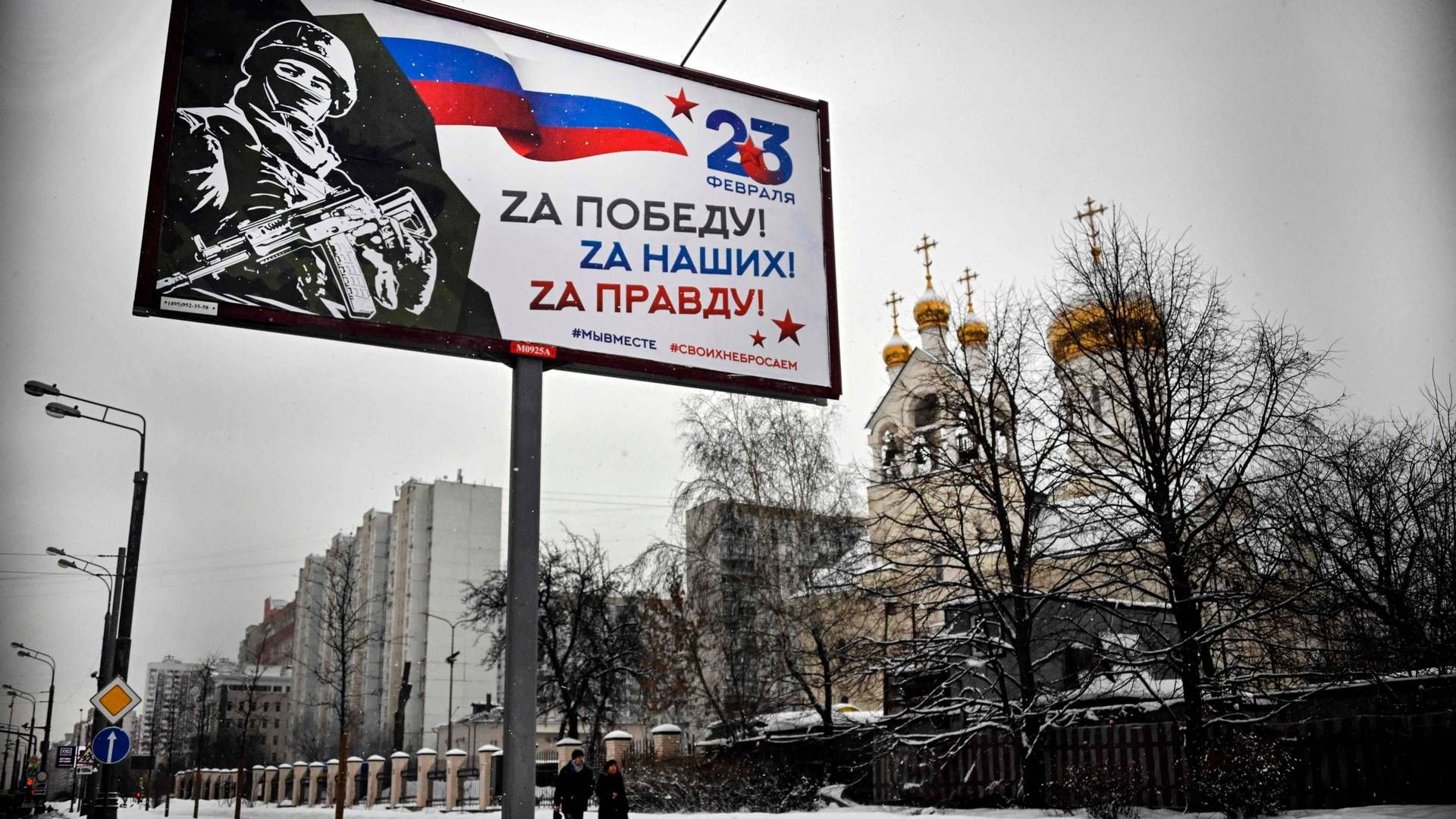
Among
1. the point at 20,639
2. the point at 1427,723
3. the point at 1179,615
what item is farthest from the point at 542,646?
the point at 1427,723

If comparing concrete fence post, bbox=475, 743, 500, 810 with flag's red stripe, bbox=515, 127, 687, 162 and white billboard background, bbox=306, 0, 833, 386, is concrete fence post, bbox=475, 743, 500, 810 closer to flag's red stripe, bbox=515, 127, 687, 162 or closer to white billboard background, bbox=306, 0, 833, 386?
white billboard background, bbox=306, 0, 833, 386

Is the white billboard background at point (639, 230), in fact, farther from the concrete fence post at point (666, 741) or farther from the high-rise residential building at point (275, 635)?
the high-rise residential building at point (275, 635)

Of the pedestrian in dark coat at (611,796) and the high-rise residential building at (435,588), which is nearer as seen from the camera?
the pedestrian in dark coat at (611,796)

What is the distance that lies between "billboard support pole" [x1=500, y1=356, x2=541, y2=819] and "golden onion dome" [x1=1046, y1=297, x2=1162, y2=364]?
9.30m

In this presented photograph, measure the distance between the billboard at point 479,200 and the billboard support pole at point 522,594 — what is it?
1.54 ft

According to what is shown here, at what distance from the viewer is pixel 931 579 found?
691 inches

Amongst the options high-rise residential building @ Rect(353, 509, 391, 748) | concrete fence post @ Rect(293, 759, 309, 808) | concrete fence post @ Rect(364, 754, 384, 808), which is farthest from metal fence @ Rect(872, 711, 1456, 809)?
high-rise residential building @ Rect(353, 509, 391, 748)

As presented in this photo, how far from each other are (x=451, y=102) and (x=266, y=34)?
1427mm

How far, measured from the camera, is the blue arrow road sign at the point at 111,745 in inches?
579

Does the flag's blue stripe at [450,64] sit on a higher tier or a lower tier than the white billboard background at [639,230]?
higher

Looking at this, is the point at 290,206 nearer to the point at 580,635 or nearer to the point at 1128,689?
the point at 1128,689

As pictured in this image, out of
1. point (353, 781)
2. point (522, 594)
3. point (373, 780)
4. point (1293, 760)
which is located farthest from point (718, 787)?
point (353, 781)

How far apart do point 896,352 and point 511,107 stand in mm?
32941

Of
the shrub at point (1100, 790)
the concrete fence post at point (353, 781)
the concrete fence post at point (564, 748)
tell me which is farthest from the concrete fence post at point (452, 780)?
the shrub at point (1100, 790)
